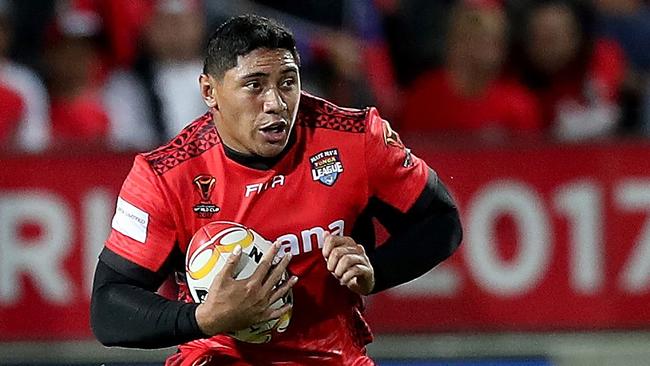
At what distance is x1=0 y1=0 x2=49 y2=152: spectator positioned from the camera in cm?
775

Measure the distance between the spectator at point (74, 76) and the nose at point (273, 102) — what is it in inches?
146

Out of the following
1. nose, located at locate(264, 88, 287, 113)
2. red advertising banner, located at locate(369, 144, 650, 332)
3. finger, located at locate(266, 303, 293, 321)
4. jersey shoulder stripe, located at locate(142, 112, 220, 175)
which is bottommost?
red advertising banner, located at locate(369, 144, 650, 332)

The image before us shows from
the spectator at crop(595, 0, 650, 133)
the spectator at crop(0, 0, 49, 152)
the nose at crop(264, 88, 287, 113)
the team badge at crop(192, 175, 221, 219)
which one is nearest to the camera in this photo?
the nose at crop(264, 88, 287, 113)

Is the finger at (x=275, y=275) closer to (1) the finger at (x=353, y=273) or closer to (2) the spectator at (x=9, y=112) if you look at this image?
(1) the finger at (x=353, y=273)

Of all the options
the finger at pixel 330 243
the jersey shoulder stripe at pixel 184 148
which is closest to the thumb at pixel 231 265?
A: the finger at pixel 330 243

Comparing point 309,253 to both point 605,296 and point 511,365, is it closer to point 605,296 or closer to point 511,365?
point 511,365

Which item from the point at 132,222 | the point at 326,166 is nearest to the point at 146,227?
the point at 132,222

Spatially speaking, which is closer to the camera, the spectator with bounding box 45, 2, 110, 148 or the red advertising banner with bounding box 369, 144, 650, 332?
the red advertising banner with bounding box 369, 144, 650, 332

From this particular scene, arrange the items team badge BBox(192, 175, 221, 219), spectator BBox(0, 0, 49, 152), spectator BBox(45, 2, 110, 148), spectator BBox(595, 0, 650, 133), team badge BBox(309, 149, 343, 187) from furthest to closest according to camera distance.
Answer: spectator BBox(595, 0, 650, 133) < spectator BBox(45, 2, 110, 148) < spectator BBox(0, 0, 49, 152) < team badge BBox(309, 149, 343, 187) < team badge BBox(192, 175, 221, 219)

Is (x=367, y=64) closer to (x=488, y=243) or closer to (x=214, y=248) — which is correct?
(x=488, y=243)

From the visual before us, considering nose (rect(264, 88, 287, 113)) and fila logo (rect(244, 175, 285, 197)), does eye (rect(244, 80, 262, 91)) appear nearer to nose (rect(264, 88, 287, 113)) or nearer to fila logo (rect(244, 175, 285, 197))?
nose (rect(264, 88, 287, 113))

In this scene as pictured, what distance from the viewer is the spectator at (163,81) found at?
7.78m

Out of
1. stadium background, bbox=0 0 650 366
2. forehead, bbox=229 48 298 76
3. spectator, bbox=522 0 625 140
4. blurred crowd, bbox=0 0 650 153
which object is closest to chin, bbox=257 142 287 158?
forehead, bbox=229 48 298 76

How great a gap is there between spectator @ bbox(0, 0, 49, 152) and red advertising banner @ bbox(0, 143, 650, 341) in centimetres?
39
